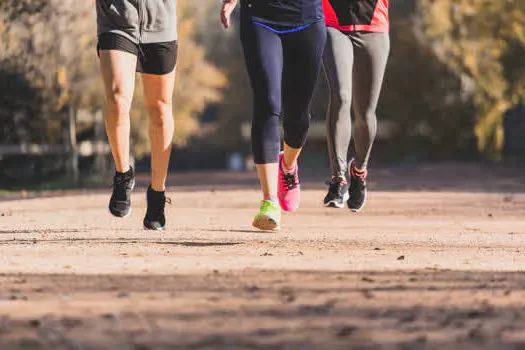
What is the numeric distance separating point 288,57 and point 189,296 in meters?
2.96

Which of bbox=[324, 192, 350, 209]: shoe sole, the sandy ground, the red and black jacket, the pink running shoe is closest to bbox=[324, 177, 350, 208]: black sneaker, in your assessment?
bbox=[324, 192, 350, 209]: shoe sole

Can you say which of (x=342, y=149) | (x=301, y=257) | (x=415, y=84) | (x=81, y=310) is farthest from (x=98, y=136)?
(x=81, y=310)

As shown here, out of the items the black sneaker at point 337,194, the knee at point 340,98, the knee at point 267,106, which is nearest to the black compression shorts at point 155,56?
the knee at point 267,106

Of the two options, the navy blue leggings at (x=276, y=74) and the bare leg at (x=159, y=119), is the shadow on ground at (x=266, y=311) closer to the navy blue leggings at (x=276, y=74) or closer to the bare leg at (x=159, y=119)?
the navy blue leggings at (x=276, y=74)

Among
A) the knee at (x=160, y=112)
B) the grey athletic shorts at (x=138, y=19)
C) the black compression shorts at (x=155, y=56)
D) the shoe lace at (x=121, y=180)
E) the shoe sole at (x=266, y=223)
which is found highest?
the grey athletic shorts at (x=138, y=19)

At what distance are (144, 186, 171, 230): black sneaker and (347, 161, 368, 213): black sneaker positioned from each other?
1582mm

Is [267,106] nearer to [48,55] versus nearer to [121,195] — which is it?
[121,195]

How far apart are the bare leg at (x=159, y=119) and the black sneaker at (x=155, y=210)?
4 centimetres

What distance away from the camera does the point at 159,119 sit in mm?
7496

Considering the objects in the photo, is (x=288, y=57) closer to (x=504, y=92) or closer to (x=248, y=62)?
(x=248, y=62)

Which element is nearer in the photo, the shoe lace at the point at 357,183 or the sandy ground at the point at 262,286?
the sandy ground at the point at 262,286

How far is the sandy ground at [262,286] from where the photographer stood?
387 centimetres

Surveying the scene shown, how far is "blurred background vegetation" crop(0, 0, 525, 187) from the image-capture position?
72.7ft

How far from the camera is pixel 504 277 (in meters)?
5.45
